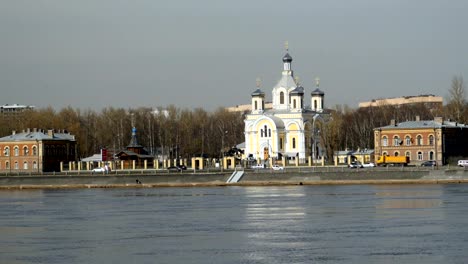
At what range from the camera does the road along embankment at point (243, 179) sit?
2980 inches

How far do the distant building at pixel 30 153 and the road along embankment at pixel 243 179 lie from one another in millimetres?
10584

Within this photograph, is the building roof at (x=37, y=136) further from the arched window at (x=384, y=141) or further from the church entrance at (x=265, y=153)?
the arched window at (x=384, y=141)

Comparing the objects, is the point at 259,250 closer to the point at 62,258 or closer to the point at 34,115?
the point at 62,258

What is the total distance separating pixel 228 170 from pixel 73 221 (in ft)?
136

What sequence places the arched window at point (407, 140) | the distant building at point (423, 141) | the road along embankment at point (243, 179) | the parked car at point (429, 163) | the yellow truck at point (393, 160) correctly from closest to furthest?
1. the road along embankment at point (243, 179)
2. the parked car at point (429, 163)
3. the yellow truck at point (393, 160)
4. the distant building at point (423, 141)
5. the arched window at point (407, 140)

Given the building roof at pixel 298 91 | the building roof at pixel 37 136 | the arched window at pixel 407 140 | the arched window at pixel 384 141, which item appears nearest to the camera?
the arched window at pixel 407 140

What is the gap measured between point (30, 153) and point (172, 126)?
31.9m

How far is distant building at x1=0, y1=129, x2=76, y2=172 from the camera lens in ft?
333

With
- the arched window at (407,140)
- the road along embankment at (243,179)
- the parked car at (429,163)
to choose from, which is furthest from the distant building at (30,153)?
the parked car at (429,163)

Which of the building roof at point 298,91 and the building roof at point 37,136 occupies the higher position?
the building roof at point 298,91

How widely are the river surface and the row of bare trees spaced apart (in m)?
58.0

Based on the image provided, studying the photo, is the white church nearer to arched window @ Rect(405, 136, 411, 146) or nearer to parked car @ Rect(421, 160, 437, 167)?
arched window @ Rect(405, 136, 411, 146)

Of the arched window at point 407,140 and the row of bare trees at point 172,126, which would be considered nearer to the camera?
the arched window at point 407,140

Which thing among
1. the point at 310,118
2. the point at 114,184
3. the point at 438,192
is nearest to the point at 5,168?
the point at 114,184
